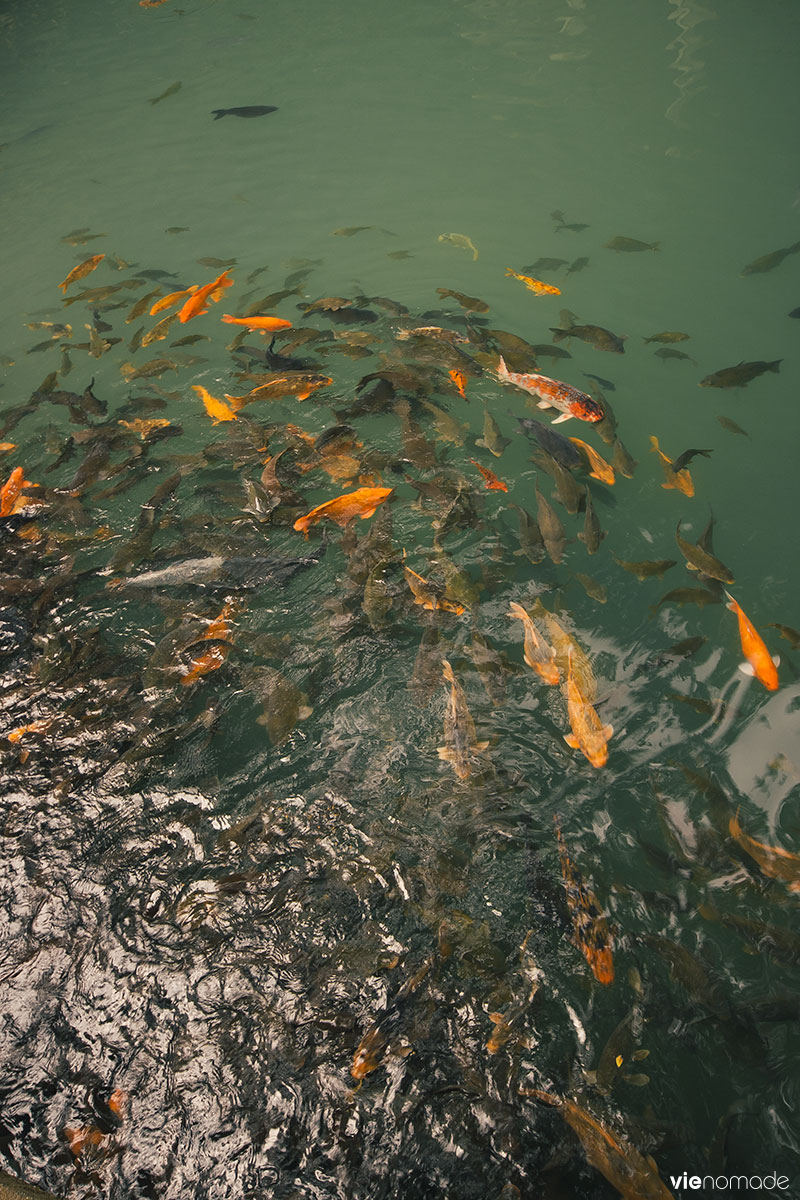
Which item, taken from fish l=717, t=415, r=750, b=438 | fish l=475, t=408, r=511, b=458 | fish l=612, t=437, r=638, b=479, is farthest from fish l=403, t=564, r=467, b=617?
fish l=717, t=415, r=750, b=438

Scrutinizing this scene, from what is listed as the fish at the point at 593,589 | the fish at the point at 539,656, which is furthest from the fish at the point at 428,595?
the fish at the point at 593,589

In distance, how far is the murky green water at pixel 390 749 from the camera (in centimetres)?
178

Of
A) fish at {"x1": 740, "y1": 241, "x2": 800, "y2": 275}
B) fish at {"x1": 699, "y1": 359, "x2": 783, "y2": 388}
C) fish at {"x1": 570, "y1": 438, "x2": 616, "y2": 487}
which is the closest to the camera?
fish at {"x1": 570, "y1": 438, "x2": 616, "y2": 487}

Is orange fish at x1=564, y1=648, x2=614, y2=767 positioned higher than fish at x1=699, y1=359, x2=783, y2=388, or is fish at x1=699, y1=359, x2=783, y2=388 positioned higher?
fish at x1=699, y1=359, x2=783, y2=388

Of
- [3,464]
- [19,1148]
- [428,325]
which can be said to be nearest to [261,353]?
[428,325]

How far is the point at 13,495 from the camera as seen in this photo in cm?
375

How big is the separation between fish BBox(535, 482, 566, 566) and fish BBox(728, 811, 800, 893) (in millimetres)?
1377

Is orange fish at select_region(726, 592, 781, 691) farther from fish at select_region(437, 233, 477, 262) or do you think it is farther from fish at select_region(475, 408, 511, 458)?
fish at select_region(437, 233, 477, 262)

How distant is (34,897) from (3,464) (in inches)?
119

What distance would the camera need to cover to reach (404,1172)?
5.49ft

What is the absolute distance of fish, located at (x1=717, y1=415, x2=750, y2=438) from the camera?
3.84m

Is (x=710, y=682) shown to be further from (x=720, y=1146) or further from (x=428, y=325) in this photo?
(x=428, y=325)

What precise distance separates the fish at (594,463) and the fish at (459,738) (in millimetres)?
1509

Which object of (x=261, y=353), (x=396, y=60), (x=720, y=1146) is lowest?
(x=720, y=1146)
